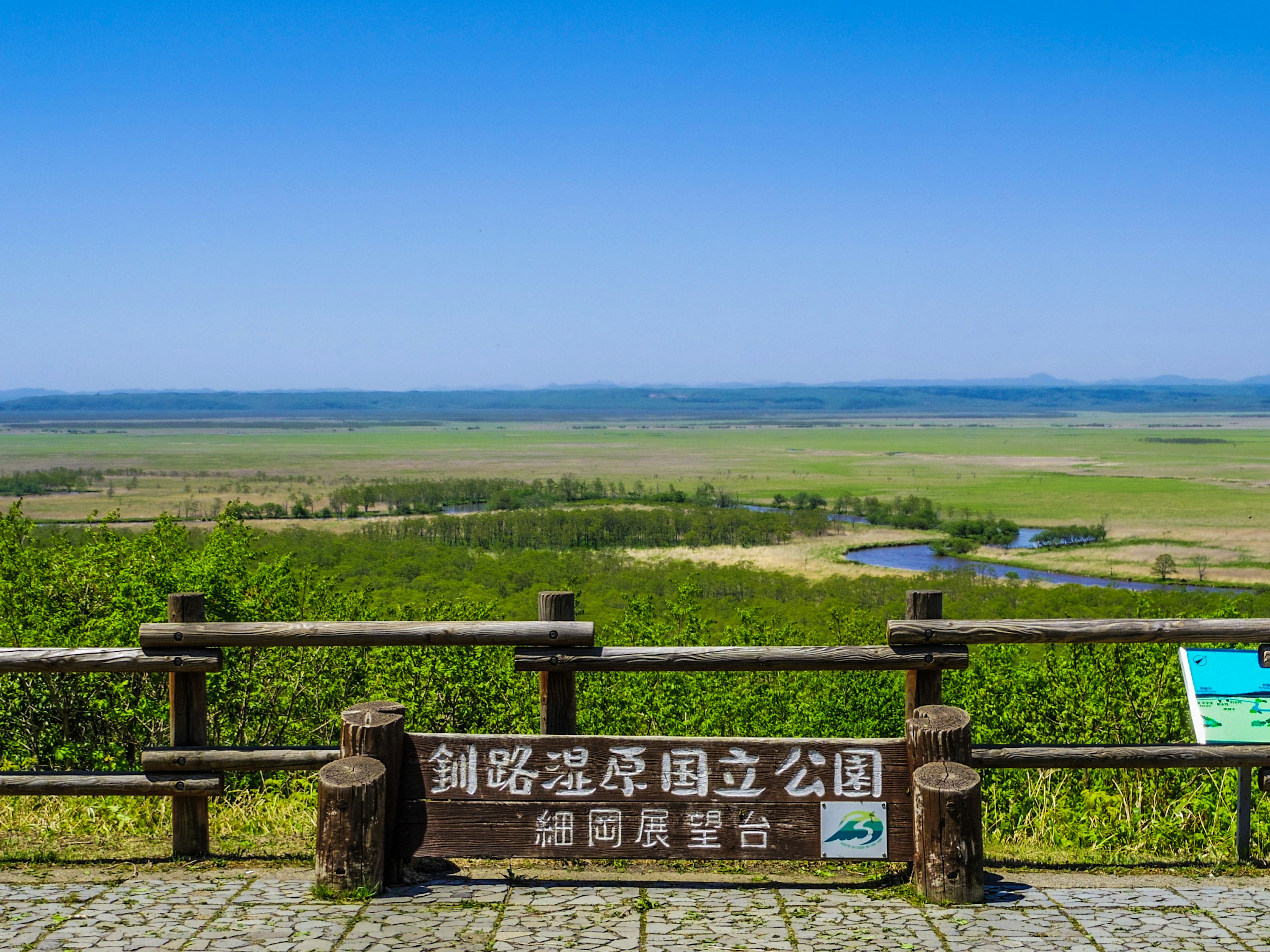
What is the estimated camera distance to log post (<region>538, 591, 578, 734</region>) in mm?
5688

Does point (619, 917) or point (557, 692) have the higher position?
point (557, 692)

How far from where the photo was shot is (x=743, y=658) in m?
5.62

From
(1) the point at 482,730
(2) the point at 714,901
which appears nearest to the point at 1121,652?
(1) the point at 482,730

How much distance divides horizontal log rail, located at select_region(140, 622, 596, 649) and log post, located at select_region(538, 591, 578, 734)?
9 centimetres

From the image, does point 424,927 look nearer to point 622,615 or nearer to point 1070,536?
point 622,615

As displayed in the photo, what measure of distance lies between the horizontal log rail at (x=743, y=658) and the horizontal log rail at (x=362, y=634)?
86 millimetres

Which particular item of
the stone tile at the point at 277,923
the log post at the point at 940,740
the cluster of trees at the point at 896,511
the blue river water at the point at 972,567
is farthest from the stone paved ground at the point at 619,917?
the cluster of trees at the point at 896,511

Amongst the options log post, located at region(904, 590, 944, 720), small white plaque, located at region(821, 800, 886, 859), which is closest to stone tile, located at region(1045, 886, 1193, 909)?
small white plaque, located at region(821, 800, 886, 859)

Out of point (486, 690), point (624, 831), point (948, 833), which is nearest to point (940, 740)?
point (948, 833)

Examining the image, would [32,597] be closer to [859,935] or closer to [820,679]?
[859,935]

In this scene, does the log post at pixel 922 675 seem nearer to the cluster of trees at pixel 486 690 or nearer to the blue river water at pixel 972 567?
the cluster of trees at pixel 486 690

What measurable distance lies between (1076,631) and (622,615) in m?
20.3

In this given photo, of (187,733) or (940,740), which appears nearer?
(940,740)

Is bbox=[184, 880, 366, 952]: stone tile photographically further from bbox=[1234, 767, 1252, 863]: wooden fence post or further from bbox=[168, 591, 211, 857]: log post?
bbox=[1234, 767, 1252, 863]: wooden fence post
